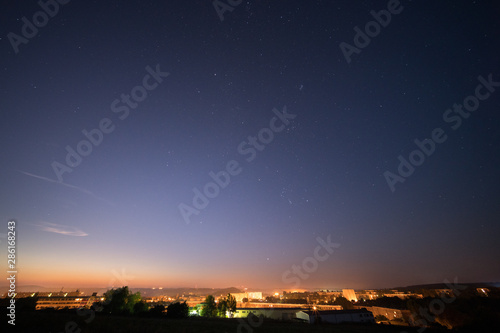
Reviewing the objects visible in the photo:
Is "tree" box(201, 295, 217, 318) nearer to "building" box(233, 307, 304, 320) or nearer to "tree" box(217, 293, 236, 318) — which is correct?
"tree" box(217, 293, 236, 318)

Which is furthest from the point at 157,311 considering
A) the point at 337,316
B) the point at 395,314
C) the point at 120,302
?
the point at 395,314

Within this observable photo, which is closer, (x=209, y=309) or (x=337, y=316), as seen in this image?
(x=337, y=316)

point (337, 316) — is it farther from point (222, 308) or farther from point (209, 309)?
point (209, 309)

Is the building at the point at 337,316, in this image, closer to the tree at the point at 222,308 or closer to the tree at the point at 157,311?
the tree at the point at 222,308

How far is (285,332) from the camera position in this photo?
68.5 ft

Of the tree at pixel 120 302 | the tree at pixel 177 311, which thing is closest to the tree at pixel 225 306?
the tree at pixel 120 302

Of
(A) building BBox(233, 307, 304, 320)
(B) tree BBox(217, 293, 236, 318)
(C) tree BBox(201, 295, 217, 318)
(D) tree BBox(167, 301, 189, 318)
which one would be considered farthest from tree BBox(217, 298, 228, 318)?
(D) tree BBox(167, 301, 189, 318)

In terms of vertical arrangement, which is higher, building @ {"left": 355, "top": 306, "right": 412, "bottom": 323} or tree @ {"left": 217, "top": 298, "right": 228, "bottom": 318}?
tree @ {"left": 217, "top": 298, "right": 228, "bottom": 318}

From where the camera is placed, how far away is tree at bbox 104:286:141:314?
3853 centimetres

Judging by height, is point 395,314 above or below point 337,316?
below

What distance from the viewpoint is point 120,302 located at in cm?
3978

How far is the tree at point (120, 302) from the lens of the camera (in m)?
38.5

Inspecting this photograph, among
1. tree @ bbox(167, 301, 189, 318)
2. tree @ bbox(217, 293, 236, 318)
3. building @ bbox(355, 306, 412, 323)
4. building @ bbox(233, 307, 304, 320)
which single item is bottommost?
building @ bbox(355, 306, 412, 323)

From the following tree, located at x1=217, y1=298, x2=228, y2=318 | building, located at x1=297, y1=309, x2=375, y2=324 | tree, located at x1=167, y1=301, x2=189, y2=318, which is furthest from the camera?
tree, located at x1=217, y1=298, x2=228, y2=318
